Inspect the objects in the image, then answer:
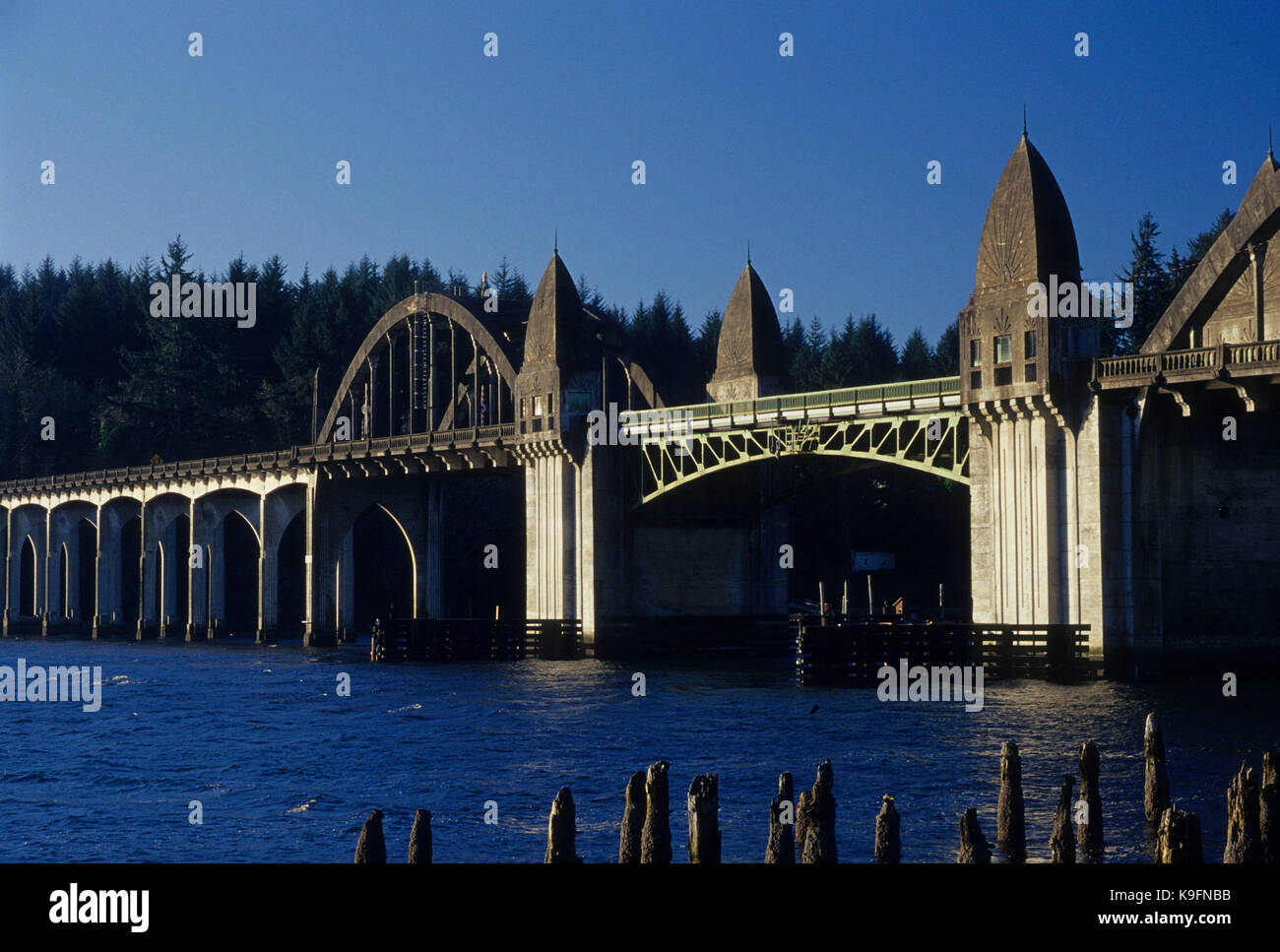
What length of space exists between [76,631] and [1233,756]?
115153 mm

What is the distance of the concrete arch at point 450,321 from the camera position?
91812mm

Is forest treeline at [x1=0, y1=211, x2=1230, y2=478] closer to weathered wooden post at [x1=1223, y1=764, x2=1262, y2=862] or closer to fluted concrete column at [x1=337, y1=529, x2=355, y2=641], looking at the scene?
fluted concrete column at [x1=337, y1=529, x2=355, y2=641]

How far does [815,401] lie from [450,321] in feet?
115

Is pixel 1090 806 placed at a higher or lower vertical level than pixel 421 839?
lower

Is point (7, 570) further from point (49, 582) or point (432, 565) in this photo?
point (432, 565)

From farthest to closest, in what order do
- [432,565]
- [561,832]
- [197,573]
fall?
1. [197,573]
2. [432,565]
3. [561,832]

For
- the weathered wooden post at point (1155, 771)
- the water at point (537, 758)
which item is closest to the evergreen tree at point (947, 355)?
the water at point (537, 758)

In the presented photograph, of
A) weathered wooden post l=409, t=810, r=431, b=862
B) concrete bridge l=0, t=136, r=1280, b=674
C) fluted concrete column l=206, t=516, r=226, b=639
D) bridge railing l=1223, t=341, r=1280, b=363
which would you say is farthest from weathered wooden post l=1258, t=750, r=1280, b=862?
fluted concrete column l=206, t=516, r=226, b=639

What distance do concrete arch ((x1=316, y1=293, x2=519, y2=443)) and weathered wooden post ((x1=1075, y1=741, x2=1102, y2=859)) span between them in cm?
6490

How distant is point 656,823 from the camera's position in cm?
2358

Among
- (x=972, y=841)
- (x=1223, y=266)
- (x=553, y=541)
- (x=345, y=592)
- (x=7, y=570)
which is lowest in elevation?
(x=972, y=841)

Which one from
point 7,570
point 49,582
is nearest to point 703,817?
point 49,582

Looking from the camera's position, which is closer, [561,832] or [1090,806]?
[561,832]
